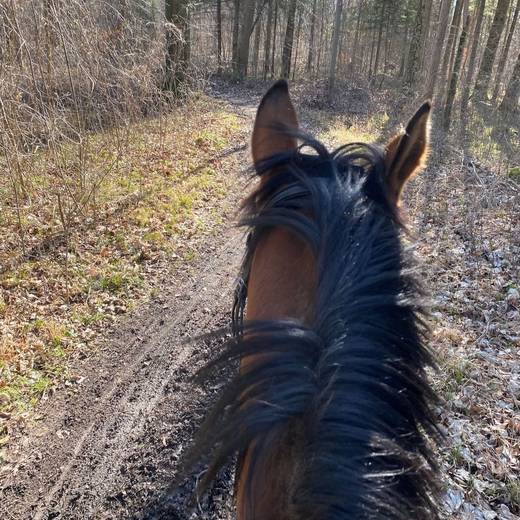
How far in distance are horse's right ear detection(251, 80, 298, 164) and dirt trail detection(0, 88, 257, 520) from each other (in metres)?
1.29

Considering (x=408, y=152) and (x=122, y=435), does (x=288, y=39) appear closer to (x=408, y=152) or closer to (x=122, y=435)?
(x=122, y=435)

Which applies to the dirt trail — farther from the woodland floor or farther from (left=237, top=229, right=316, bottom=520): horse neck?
(left=237, top=229, right=316, bottom=520): horse neck

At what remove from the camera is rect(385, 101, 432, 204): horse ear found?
4.72ft

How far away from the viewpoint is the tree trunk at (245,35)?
2436 centimetres

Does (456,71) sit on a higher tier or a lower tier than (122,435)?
higher

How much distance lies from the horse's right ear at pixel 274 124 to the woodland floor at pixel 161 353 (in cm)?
23

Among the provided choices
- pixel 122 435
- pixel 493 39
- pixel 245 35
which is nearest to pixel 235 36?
pixel 245 35

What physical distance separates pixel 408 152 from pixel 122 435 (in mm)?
3273

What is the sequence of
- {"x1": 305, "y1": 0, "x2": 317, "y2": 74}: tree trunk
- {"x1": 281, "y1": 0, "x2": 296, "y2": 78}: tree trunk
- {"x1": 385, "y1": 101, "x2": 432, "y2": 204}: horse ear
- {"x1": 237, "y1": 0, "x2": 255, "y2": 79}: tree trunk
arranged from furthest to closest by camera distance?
{"x1": 305, "y1": 0, "x2": 317, "y2": 74}: tree trunk, {"x1": 237, "y1": 0, "x2": 255, "y2": 79}: tree trunk, {"x1": 281, "y1": 0, "x2": 296, "y2": 78}: tree trunk, {"x1": 385, "y1": 101, "x2": 432, "y2": 204}: horse ear

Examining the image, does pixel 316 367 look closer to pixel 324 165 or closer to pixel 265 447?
pixel 265 447

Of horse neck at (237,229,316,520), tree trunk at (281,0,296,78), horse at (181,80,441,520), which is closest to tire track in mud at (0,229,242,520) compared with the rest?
horse neck at (237,229,316,520)

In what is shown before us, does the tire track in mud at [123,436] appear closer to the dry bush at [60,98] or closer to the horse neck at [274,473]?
the horse neck at [274,473]

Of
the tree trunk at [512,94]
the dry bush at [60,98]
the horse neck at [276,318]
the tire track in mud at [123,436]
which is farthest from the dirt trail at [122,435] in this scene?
the tree trunk at [512,94]

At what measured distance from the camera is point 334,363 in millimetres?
976
